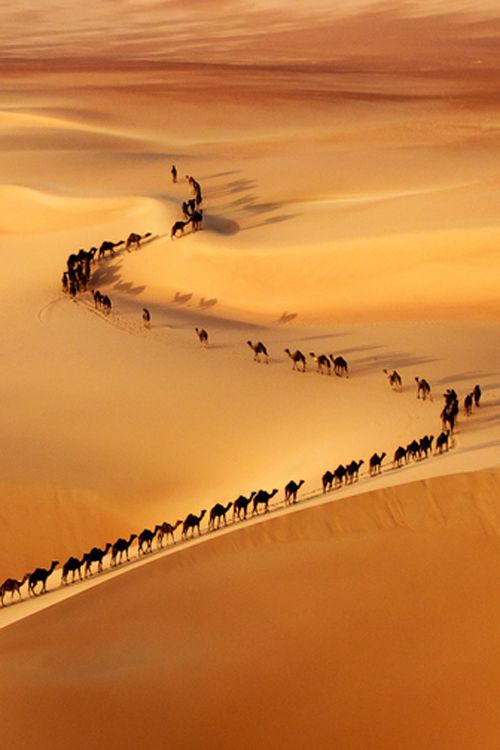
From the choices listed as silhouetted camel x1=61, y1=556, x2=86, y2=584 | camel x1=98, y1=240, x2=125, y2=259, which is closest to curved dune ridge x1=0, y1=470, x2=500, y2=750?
silhouetted camel x1=61, y1=556, x2=86, y2=584

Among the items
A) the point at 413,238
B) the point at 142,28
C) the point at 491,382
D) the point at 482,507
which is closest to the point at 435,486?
the point at 482,507

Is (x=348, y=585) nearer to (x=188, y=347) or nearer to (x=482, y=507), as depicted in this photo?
(x=482, y=507)

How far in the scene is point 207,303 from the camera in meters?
24.6

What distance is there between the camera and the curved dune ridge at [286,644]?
823cm

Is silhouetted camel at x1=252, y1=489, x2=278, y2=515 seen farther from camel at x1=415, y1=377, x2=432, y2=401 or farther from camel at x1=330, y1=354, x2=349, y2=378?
camel at x1=330, y1=354, x2=349, y2=378

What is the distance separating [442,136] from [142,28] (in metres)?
72.3

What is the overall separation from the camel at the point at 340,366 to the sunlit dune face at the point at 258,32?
2245 inches

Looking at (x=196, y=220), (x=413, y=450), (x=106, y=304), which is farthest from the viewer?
(x=196, y=220)

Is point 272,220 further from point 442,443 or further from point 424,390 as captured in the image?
→ point 442,443

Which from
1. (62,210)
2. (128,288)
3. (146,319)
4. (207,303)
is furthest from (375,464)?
(62,210)

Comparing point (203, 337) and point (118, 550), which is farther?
point (203, 337)

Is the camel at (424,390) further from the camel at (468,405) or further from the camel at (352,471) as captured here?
the camel at (352,471)

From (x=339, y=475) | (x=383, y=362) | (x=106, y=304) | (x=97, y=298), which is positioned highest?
(x=97, y=298)

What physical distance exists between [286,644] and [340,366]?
410 inches
